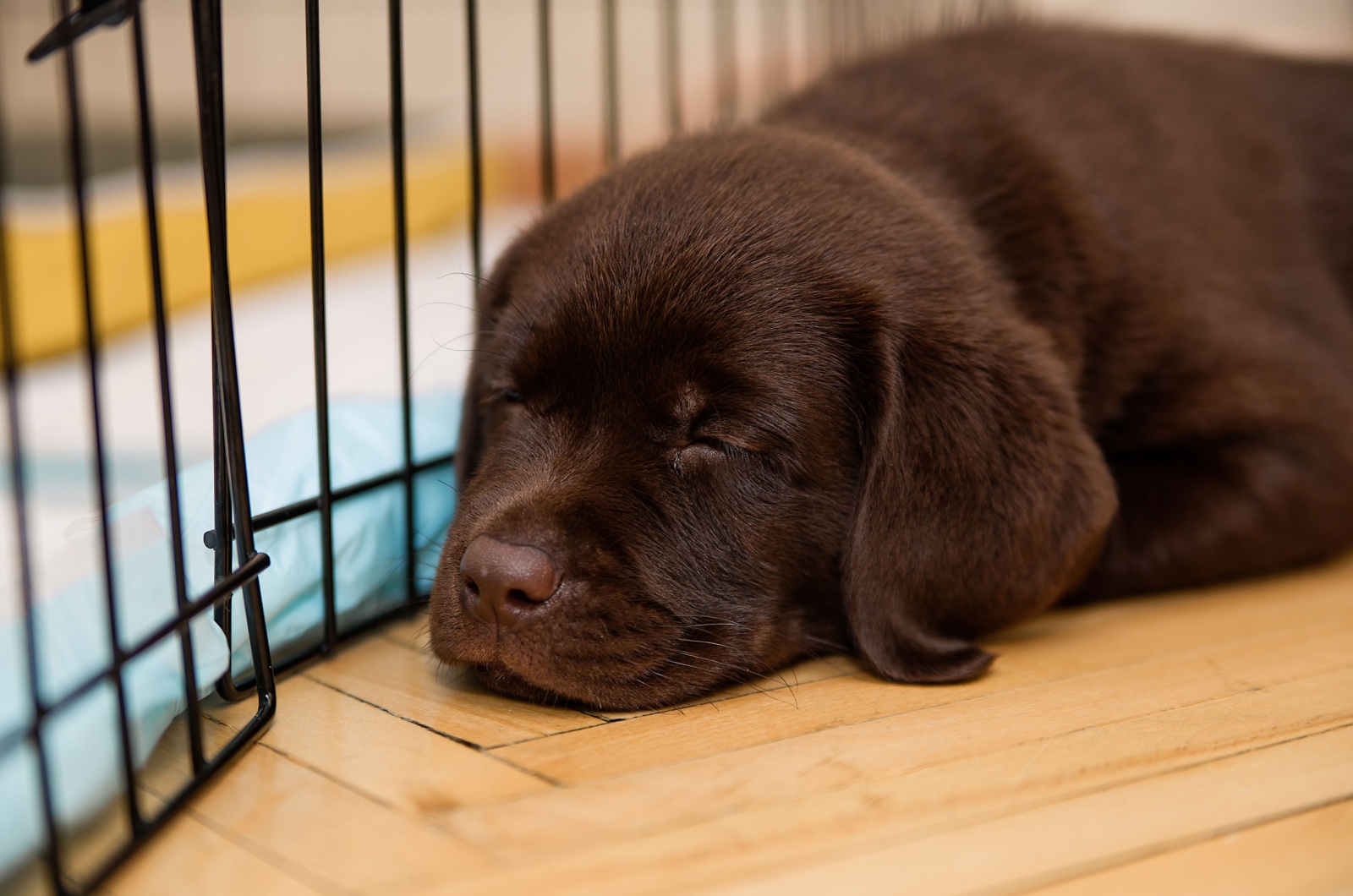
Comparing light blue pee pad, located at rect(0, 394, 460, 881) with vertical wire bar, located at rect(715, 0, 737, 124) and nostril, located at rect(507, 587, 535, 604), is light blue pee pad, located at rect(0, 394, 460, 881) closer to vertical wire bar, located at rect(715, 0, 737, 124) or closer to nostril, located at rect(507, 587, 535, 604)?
nostril, located at rect(507, 587, 535, 604)

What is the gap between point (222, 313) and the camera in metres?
1.51

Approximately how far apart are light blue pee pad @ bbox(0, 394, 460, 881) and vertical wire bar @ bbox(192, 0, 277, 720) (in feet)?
0.19

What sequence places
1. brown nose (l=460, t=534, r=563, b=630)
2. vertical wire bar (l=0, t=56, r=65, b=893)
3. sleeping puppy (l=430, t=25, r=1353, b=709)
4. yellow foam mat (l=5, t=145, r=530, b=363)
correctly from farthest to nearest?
yellow foam mat (l=5, t=145, r=530, b=363) < sleeping puppy (l=430, t=25, r=1353, b=709) < brown nose (l=460, t=534, r=563, b=630) < vertical wire bar (l=0, t=56, r=65, b=893)

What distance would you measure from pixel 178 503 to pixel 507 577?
41 cm

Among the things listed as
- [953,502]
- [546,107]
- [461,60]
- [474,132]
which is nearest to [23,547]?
[953,502]

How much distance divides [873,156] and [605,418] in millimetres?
786

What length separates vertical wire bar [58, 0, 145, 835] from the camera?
1.08 meters

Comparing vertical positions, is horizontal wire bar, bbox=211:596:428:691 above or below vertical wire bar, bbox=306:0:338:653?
below

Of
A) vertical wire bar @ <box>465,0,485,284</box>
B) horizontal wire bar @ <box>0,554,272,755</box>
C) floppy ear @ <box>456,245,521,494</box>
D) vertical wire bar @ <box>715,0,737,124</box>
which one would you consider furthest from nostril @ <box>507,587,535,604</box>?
vertical wire bar @ <box>715,0,737,124</box>

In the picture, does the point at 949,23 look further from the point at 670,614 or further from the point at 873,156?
the point at 670,614

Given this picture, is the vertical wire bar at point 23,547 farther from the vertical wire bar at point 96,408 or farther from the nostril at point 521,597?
the nostril at point 521,597

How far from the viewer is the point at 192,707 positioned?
1371mm

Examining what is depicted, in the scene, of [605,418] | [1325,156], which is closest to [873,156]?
[605,418]

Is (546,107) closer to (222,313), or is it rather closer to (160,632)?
(222,313)
